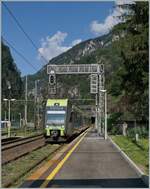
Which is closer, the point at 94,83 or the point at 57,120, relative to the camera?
the point at 57,120

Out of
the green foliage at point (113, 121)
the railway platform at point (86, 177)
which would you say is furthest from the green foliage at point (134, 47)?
the green foliage at point (113, 121)

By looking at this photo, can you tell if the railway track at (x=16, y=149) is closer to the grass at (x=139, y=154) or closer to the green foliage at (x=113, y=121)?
the grass at (x=139, y=154)

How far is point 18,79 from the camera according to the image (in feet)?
617

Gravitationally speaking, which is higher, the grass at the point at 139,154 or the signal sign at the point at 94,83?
the signal sign at the point at 94,83

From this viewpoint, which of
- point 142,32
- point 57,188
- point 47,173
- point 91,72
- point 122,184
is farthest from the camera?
point 91,72

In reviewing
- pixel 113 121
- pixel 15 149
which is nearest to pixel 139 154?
pixel 15 149

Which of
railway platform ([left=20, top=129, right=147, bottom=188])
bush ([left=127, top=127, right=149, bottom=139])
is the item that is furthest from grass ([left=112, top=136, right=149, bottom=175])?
bush ([left=127, top=127, right=149, bottom=139])

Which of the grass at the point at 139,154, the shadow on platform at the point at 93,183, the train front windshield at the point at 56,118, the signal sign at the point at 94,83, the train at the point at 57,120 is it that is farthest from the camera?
the signal sign at the point at 94,83

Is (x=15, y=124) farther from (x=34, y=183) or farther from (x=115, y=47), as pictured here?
(x=34, y=183)

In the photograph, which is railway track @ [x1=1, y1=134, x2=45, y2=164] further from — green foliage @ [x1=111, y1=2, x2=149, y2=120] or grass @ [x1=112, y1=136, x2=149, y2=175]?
green foliage @ [x1=111, y1=2, x2=149, y2=120]

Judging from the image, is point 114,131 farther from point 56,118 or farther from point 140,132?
point 56,118

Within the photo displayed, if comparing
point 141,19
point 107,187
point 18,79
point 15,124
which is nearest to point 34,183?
point 107,187

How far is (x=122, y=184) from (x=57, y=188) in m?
1.78

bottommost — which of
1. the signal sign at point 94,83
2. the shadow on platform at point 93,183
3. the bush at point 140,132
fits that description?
the shadow on platform at point 93,183
